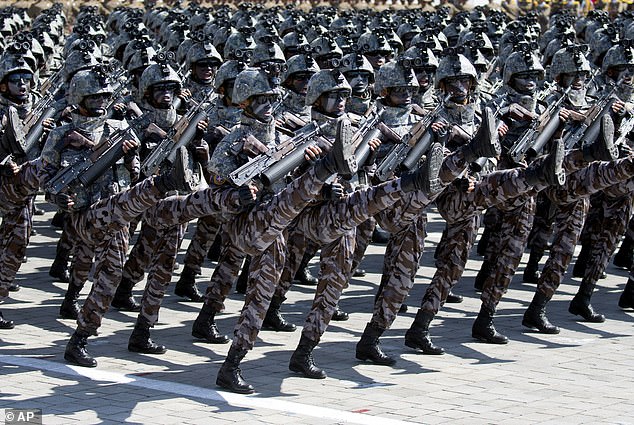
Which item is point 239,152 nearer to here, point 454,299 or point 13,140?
point 13,140

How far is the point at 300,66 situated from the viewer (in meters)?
14.0

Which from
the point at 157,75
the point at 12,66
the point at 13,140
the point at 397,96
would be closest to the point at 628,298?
the point at 397,96

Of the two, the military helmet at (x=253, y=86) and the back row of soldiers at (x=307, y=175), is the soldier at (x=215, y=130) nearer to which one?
the back row of soldiers at (x=307, y=175)

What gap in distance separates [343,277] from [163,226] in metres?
1.76

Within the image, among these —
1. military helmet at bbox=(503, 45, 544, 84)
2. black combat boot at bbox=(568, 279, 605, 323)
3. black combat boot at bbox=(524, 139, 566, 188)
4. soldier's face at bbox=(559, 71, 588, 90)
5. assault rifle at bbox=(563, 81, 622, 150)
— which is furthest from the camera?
soldier's face at bbox=(559, 71, 588, 90)

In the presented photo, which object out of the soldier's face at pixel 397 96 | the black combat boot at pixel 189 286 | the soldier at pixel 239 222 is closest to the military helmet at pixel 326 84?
the soldier at pixel 239 222

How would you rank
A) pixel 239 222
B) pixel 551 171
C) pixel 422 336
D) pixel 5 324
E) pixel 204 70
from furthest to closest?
pixel 204 70 → pixel 5 324 → pixel 422 336 → pixel 551 171 → pixel 239 222

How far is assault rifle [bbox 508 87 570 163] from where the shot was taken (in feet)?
43.4

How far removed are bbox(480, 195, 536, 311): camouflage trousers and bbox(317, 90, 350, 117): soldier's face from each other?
6.67 feet

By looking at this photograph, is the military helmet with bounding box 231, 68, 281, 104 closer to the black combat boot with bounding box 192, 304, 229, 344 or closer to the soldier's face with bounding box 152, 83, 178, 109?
the soldier's face with bounding box 152, 83, 178, 109

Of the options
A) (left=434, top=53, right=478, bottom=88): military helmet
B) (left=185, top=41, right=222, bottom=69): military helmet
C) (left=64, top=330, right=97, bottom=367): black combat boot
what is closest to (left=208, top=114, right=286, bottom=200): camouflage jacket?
(left=64, top=330, right=97, bottom=367): black combat boot

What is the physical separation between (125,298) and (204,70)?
3116mm

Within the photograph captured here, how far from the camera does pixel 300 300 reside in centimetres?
1483

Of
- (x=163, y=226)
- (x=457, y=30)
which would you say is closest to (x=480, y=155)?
(x=163, y=226)
